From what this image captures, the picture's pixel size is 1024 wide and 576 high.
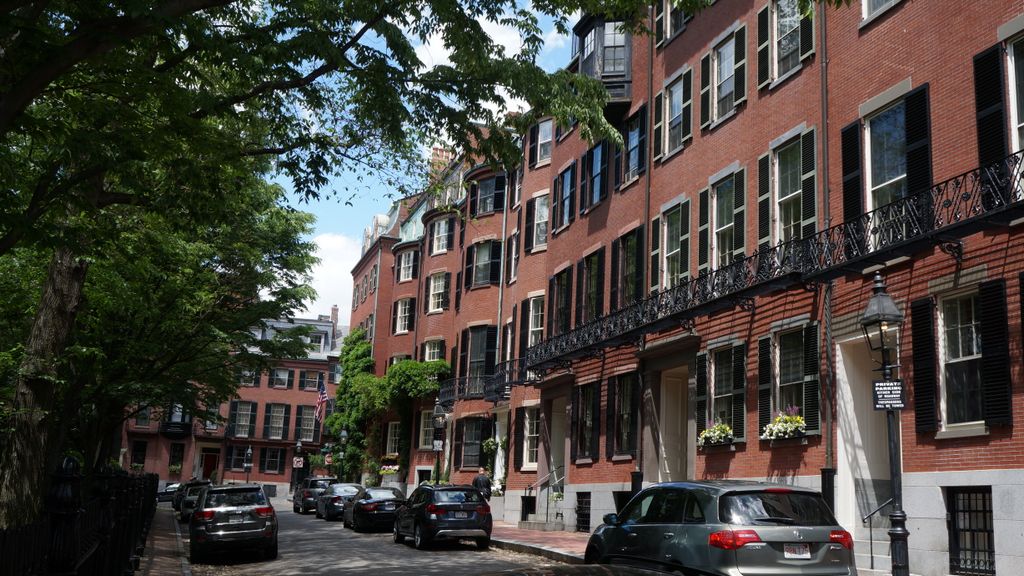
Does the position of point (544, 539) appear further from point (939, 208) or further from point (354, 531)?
point (939, 208)

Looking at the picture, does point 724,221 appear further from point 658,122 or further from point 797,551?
point 797,551

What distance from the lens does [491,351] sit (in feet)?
133

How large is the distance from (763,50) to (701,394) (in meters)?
7.54

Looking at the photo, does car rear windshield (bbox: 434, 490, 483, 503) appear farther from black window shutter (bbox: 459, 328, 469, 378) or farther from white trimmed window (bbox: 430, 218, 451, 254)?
white trimmed window (bbox: 430, 218, 451, 254)

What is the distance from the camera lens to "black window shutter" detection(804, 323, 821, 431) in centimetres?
1714

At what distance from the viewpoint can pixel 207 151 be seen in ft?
36.3

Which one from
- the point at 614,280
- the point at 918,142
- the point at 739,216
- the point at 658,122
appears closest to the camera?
the point at 918,142

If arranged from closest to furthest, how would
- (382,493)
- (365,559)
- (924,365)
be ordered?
(924,365), (365,559), (382,493)

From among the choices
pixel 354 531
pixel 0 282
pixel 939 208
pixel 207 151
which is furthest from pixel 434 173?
pixel 354 531

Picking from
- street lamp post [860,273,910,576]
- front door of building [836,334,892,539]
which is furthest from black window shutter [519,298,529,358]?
street lamp post [860,273,910,576]

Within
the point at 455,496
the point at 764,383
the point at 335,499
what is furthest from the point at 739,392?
the point at 335,499

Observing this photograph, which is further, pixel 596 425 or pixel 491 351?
pixel 491 351

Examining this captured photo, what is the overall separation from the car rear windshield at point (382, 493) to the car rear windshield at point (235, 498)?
8.90 metres

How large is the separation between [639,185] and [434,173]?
1074 cm
